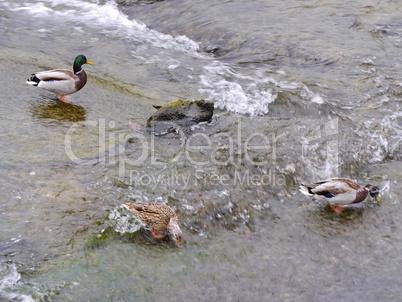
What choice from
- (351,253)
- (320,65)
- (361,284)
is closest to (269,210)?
(351,253)

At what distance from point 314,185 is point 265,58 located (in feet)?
14.9

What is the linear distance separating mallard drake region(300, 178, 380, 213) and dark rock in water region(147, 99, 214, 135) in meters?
2.03

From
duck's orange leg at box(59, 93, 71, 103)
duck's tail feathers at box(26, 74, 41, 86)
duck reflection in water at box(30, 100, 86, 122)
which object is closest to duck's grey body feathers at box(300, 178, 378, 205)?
duck reflection in water at box(30, 100, 86, 122)

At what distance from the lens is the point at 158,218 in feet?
16.6

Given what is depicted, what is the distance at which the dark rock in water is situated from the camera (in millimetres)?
7047

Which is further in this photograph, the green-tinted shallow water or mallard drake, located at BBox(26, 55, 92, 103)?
mallard drake, located at BBox(26, 55, 92, 103)

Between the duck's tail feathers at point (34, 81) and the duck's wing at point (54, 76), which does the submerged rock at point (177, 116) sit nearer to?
the duck's wing at point (54, 76)

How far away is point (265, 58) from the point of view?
994 centimetres

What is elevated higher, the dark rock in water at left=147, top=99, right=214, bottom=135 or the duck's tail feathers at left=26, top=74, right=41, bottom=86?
the duck's tail feathers at left=26, top=74, right=41, bottom=86

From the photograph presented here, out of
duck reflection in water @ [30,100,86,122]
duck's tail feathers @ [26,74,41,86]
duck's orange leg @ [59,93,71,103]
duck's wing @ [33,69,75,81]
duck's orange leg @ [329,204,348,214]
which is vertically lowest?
duck's orange leg @ [329,204,348,214]

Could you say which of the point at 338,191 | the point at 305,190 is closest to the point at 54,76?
the point at 305,190

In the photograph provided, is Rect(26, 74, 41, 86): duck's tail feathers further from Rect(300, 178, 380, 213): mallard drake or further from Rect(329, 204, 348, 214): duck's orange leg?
Rect(329, 204, 348, 214): duck's orange leg

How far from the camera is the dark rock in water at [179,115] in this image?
7.05 meters

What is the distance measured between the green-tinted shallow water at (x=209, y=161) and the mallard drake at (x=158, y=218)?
0.12m
